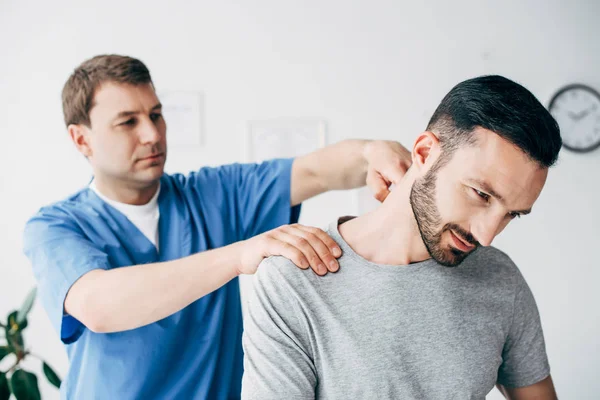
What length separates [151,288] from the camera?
1.14m

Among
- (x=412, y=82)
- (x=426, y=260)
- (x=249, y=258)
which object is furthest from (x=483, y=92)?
(x=412, y=82)

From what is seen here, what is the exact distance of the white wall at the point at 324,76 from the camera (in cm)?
266

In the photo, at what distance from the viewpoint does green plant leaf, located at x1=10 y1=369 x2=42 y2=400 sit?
2152mm

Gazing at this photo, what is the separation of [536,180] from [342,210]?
188cm

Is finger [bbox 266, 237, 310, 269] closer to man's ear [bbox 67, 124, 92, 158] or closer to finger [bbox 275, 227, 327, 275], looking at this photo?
finger [bbox 275, 227, 327, 275]

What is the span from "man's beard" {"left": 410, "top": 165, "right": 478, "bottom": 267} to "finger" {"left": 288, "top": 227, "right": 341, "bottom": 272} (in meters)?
0.16

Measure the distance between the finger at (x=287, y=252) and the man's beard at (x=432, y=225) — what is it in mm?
223

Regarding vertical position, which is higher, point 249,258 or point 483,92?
point 483,92

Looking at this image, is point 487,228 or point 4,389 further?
point 4,389

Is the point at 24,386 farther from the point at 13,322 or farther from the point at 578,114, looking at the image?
the point at 578,114

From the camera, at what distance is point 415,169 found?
1041 millimetres

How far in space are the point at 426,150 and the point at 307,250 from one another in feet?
0.93

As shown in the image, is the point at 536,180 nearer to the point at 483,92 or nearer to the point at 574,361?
the point at 483,92

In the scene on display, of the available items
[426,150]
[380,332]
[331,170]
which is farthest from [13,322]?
[426,150]
